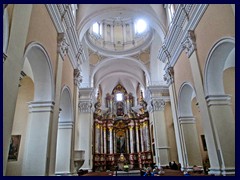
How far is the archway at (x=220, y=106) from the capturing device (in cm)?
479

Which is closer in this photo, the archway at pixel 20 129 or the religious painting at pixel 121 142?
the archway at pixel 20 129

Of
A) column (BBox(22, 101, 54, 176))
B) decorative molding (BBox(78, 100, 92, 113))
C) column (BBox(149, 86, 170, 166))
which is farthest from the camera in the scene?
decorative molding (BBox(78, 100, 92, 113))

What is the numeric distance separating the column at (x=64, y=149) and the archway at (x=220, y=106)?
4.57m

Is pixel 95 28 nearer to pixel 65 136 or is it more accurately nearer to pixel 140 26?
pixel 140 26

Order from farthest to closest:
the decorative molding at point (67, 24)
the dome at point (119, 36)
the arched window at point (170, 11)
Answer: the dome at point (119, 36) → the arched window at point (170, 11) → the decorative molding at point (67, 24)

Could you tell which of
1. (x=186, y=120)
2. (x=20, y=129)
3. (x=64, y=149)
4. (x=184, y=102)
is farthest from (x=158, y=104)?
(x=20, y=129)

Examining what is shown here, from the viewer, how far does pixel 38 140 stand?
490cm

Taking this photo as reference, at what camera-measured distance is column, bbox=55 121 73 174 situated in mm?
6680

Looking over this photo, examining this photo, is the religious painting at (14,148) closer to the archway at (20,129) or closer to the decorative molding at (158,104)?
the archway at (20,129)

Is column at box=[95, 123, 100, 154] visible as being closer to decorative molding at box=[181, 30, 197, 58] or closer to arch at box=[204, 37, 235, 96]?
decorative molding at box=[181, 30, 197, 58]

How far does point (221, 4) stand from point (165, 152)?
355 inches

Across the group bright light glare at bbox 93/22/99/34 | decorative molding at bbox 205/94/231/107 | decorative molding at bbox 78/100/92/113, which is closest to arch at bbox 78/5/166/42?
decorative molding at bbox 205/94/231/107

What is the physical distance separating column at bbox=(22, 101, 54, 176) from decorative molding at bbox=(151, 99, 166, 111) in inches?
333

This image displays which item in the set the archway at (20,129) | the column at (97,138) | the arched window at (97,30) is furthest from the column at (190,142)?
the column at (97,138)
